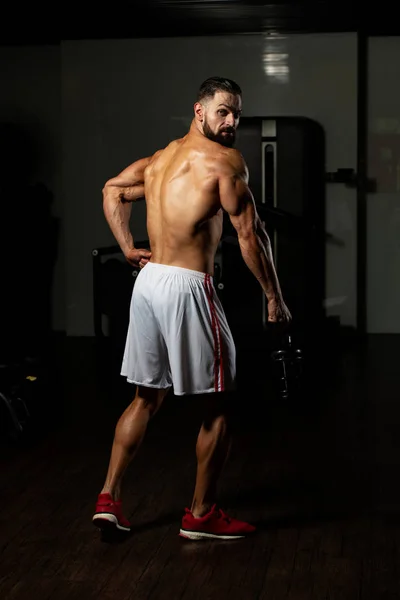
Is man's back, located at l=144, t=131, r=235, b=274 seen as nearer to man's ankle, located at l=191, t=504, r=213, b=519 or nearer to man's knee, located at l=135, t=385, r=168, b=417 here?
man's knee, located at l=135, t=385, r=168, b=417

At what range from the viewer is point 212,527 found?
312 cm

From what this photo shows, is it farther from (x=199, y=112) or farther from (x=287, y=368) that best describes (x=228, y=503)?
(x=287, y=368)

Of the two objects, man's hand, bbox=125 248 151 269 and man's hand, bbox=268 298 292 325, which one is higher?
man's hand, bbox=125 248 151 269

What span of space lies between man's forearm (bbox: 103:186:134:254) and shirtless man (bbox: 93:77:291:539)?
183 millimetres

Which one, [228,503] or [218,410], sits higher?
[218,410]

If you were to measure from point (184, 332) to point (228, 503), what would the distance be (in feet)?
2.70

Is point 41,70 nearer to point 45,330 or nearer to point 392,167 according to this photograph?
point 45,330

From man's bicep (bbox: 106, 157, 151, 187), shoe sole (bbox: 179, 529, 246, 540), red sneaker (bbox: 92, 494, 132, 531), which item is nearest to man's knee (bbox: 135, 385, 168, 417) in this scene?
red sneaker (bbox: 92, 494, 132, 531)

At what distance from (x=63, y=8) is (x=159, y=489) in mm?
4516

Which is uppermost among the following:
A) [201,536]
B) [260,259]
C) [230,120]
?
[230,120]

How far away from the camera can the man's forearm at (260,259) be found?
2977mm

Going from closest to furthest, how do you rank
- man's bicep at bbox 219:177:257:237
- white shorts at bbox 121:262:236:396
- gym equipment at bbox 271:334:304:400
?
man's bicep at bbox 219:177:257:237 < white shorts at bbox 121:262:236:396 < gym equipment at bbox 271:334:304:400

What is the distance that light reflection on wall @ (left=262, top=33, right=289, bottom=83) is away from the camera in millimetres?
7516

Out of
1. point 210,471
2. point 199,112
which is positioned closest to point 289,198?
point 199,112
